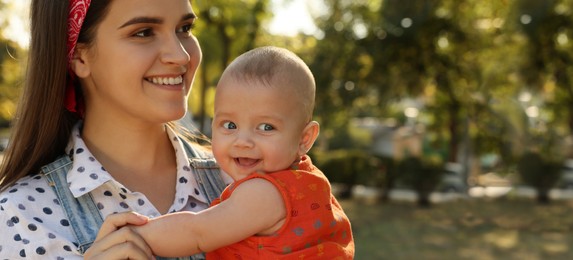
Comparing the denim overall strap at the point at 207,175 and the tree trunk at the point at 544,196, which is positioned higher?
the denim overall strap at the point at 207,175

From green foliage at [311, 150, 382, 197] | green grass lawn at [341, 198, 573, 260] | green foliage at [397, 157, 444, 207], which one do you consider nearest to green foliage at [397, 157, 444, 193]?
green foliage at [397, 157, 444, 207]

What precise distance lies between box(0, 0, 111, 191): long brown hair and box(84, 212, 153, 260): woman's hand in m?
0.45

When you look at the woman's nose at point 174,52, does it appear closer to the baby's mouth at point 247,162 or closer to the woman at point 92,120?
the woman at point 92,120

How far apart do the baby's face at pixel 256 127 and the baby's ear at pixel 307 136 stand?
0.7 inches

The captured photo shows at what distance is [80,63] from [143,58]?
0.87 feet

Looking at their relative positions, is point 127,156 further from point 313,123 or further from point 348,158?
point 348,158

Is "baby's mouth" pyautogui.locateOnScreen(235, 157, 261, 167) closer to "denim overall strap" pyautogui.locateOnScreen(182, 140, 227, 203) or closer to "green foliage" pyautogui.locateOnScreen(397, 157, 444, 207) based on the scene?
"denim overall strap" pyautogui.locateOnScreen(182, 140, 227, 203)

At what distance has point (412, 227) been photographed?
1655 cm

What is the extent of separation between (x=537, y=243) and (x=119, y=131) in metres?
13.8

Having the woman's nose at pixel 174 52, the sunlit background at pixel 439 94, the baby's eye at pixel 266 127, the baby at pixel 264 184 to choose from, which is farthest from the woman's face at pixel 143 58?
the sunlit background at pixel 439 94

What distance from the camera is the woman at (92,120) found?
2.15 metres

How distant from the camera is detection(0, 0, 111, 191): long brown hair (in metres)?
2.27

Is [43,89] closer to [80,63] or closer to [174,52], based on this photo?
[80,63]

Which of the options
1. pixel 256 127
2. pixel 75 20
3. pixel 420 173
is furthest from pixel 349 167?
pixel 256 127
